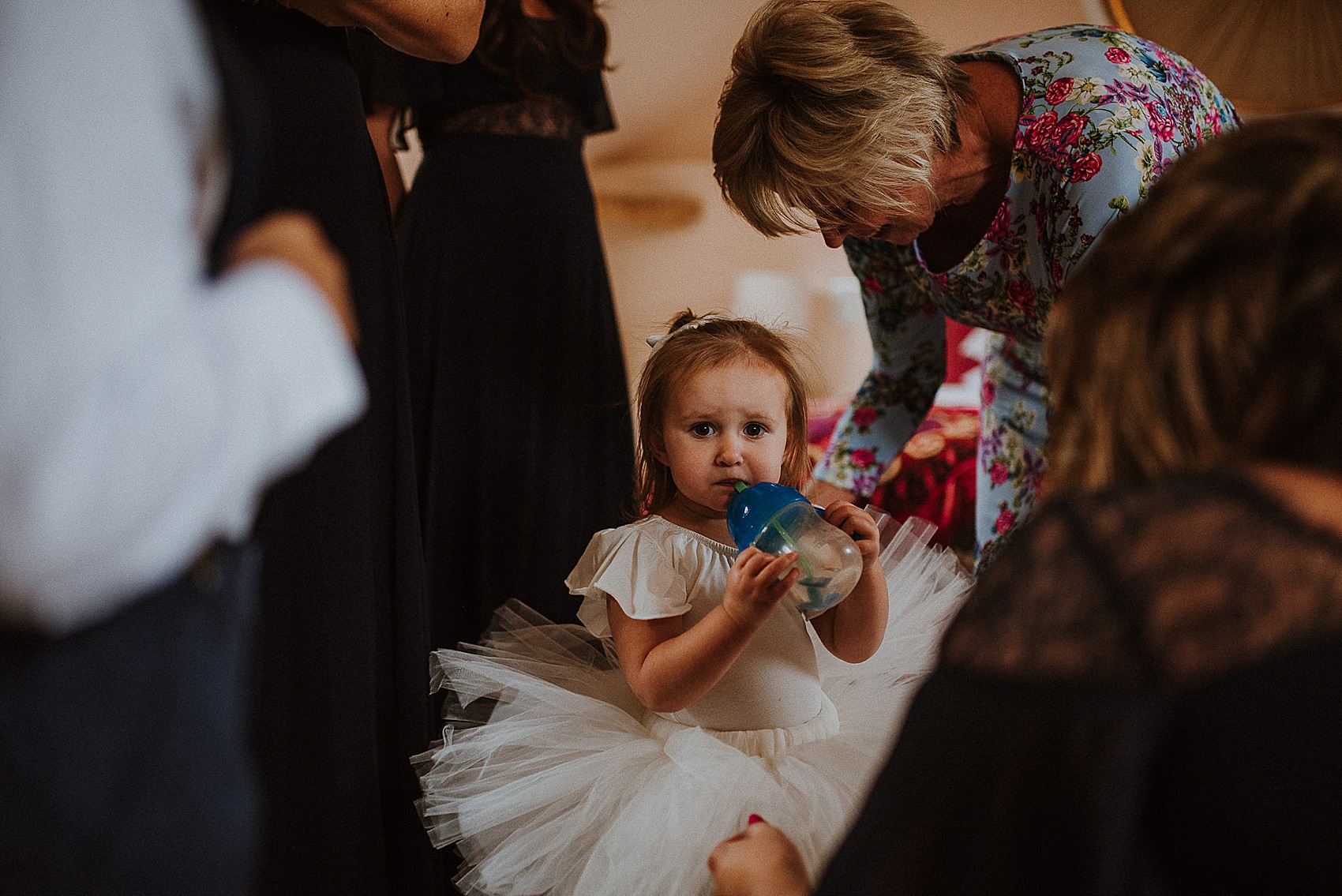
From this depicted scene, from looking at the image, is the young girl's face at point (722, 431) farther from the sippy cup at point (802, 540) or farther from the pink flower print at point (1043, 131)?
the pink flower print at point (1043, 131)

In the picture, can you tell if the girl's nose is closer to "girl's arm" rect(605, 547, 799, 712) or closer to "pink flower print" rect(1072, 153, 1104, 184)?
"girl's arm" rect(605, 547, 799, 712)

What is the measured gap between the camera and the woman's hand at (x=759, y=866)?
67 cm

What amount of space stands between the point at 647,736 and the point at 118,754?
646 millimetres

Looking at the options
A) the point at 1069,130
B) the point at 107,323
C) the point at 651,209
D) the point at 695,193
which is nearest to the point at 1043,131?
the point at 1069,130

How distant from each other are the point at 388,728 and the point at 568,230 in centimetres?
70

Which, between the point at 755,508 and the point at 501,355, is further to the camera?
the point at 501,355

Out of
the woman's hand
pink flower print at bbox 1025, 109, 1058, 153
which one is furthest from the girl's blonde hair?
the woman's hand

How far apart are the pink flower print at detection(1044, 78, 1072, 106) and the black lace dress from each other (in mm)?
691

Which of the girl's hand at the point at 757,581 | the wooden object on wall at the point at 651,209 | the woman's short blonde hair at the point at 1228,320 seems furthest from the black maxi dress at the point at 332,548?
the wooden object on wall at the point at 651,209

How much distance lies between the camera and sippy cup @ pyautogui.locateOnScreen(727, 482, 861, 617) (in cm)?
87

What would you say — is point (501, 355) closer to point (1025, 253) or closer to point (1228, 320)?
point (1025, 253)

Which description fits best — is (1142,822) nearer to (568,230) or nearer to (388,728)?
(388,728)

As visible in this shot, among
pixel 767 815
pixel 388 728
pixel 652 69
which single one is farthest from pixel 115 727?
pixel 652 69

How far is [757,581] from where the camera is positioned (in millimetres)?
832
